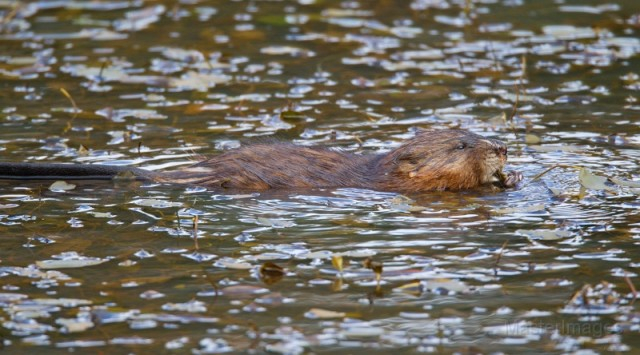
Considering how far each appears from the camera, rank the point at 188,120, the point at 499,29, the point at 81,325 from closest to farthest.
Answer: the point at 81,325 → the point at 188,120 → the point at 499,29

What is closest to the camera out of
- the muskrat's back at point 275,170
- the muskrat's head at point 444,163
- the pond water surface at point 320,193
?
the pond water surface at point 320,193

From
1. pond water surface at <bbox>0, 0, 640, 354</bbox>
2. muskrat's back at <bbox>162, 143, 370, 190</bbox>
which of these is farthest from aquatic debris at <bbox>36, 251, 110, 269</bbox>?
muskrat's back at <bbox>162, 143, 370, 190</bbox>

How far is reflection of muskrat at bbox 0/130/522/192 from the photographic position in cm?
796

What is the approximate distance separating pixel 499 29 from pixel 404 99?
9.68 ft

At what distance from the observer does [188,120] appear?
9.91m

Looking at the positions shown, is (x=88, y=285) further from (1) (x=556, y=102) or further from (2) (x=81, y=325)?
(1) (x=556, y=102)

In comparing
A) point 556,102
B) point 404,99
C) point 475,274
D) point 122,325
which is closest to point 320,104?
point 404,99

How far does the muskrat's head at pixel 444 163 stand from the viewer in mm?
8047

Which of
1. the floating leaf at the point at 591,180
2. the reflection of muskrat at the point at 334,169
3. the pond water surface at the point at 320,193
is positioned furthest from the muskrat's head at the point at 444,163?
the floating leaf at the point at 591,180

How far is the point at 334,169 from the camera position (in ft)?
26.3

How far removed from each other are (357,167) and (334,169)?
198 mm

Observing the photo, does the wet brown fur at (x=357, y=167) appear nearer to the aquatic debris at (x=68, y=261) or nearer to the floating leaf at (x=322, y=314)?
the aquatic debris at (x=68, y=261)

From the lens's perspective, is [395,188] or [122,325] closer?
[122,325]

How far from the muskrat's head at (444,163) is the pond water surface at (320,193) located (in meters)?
0.22
